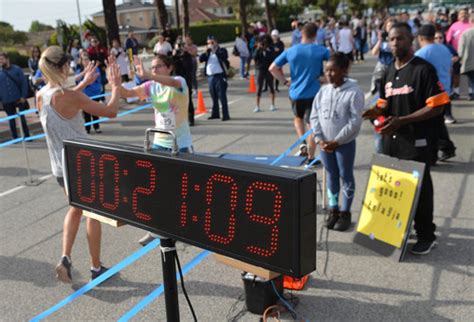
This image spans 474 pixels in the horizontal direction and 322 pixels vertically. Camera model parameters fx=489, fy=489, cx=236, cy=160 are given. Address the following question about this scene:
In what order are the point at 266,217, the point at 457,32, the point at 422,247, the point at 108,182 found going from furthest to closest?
the point at 457,32
the point at 422,247
the point at 108,182
the point at 266,217

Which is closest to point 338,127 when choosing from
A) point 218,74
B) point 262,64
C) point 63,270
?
point 63,270

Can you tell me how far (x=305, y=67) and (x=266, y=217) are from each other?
219 inches

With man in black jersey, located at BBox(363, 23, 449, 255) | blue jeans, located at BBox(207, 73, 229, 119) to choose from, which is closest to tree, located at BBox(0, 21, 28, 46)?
blue jeans, located at BBox(207, 73, 229, 119)

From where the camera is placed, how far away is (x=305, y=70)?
7.34 metres

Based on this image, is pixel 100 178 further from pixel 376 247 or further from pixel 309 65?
pixel 309 65

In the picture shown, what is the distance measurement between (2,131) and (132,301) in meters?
9.67

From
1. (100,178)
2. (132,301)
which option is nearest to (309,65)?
(132,301)

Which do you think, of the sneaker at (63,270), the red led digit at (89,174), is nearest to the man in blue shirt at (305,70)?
the sneaker at (63,270)

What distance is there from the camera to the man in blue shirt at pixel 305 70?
7328mm

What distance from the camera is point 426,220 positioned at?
15.0ft

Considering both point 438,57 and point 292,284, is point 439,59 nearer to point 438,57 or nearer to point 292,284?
point 438,57

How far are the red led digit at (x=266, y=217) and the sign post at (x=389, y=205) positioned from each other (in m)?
2.70

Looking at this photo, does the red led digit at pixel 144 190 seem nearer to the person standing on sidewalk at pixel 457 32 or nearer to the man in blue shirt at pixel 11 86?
the man in blue shirt at pixel 11 86

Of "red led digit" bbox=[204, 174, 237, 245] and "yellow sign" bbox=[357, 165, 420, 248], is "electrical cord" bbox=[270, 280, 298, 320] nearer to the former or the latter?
"yellow sign" bbox=[357, 165, 420, 248]
